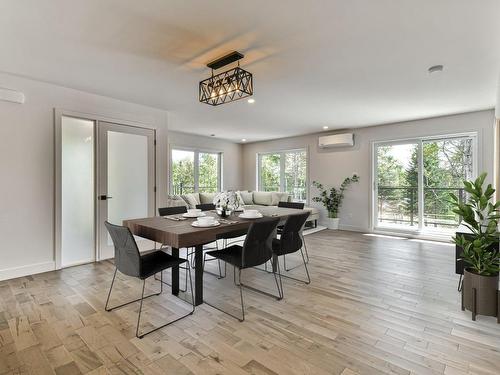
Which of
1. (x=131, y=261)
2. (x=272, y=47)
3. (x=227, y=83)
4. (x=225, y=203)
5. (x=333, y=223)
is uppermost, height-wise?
(x=272, y=47)

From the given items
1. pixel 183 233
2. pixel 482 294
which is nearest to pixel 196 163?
pixel 183 233

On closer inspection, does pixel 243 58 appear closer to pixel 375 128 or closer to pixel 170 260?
pixel 170 260

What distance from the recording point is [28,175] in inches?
133

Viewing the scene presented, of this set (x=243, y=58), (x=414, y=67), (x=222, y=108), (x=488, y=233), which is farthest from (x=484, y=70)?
(x=222, y=108)

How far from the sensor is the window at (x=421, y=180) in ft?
17.1

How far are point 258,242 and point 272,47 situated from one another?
184cm

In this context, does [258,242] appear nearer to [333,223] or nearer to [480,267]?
[480,267]

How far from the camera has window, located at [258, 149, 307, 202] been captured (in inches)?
297

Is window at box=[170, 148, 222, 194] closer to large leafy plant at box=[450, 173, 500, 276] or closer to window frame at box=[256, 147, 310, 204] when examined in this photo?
window frame at box=[256, 147, 310, 204]

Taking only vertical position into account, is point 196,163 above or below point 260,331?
above

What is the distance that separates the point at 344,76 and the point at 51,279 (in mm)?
4317

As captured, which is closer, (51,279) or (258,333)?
(258,333)

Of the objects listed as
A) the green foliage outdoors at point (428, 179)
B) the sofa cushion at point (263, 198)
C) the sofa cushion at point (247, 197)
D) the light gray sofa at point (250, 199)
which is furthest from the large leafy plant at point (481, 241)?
Result: the sofa cushion at point (247, 197)

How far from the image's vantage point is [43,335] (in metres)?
2.05
